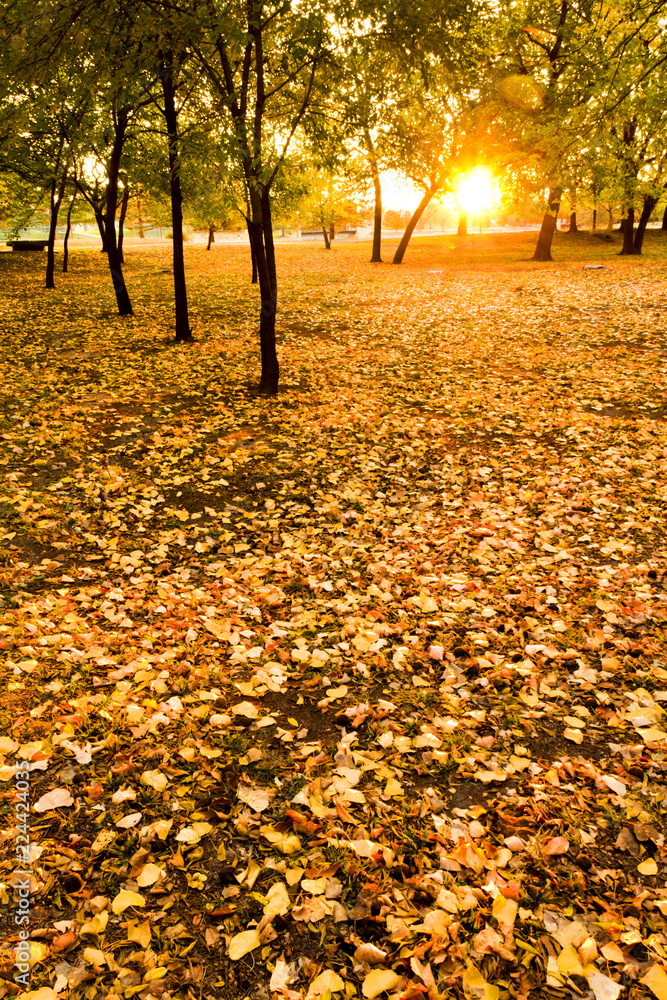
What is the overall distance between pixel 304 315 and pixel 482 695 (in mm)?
17320

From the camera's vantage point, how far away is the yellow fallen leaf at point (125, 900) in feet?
9.69

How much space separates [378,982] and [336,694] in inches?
78.5

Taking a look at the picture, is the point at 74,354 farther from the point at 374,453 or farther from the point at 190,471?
the point at 374,453

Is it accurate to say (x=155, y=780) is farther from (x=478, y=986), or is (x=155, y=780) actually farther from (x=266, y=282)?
(x=266, y=282)

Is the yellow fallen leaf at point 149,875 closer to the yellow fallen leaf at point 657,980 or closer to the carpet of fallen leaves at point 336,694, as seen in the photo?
the carpet of fallen leaves at point 336,694

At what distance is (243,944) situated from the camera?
2.80m

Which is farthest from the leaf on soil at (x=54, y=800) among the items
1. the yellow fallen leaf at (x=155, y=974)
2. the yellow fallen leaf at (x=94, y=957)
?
the yellow fallen leaf at (x=155, y=974)

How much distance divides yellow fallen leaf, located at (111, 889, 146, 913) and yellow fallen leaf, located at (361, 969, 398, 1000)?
4.01ft

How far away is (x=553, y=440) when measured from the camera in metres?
9.28

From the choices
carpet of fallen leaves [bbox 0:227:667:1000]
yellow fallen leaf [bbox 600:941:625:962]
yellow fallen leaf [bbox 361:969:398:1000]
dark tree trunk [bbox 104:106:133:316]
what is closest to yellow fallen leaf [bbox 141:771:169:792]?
carpet of fallen leaves [bbox 0:227:667:1000]

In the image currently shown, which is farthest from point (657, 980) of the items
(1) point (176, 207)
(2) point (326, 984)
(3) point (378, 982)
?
(1) point (176, 207)

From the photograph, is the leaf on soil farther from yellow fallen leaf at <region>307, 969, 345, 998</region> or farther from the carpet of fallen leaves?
yellow fallen leaf at <region>307, 969, 345, 998</region>

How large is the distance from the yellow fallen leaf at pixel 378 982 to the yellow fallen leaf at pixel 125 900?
1222 millimetres

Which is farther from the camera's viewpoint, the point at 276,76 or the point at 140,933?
the point at 276,76
